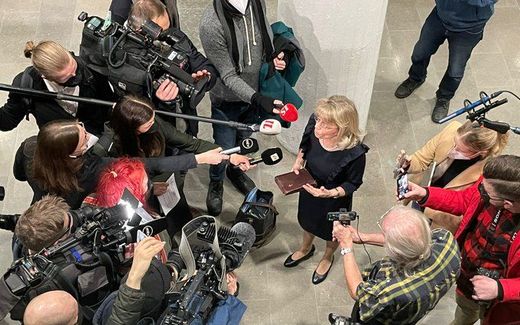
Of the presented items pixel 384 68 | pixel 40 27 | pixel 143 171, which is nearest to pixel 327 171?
pixel 143 171

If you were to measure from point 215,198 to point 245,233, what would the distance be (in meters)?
1.09

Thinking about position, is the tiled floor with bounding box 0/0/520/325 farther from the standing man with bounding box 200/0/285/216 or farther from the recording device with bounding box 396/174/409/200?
the recording device with bounding box 396/174/409/200

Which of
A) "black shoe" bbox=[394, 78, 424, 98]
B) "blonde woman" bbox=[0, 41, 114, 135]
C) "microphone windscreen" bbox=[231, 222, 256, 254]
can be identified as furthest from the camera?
"black shoe" bbox=[394, 78, 424, 98]

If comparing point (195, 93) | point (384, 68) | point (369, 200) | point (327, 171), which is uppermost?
point (195, 93)

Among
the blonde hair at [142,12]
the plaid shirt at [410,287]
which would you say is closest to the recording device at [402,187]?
the plaid shirt at [410,287]

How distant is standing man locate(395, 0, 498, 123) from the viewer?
14.7 feet

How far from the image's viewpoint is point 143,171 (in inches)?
138

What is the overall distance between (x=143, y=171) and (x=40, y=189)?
22.3 inches

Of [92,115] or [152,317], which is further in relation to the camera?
[92,115]

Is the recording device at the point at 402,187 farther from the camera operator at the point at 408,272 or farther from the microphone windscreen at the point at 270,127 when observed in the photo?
the microphone windscreen at the point at 270,127

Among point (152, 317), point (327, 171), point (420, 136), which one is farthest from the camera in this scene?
point (420, 136)

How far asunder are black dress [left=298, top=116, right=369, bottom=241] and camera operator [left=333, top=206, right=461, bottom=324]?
0.69m

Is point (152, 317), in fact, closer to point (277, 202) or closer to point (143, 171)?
point (143, 171)

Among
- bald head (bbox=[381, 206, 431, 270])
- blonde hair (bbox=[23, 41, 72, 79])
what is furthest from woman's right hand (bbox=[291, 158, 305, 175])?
blonde hair (bbox=[23, 41, 72, 79])
